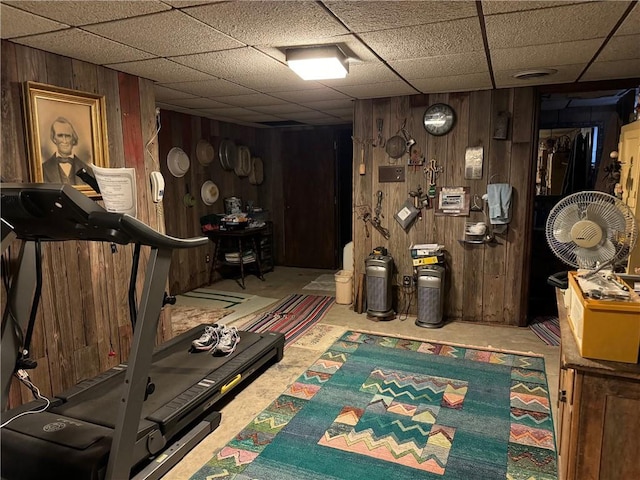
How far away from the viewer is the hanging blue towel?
4.10 metres

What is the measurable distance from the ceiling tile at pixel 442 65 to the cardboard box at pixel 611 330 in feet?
6.02

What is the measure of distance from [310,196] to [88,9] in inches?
205

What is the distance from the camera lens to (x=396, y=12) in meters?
2.04

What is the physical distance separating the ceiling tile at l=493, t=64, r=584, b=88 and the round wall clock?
0.49 m

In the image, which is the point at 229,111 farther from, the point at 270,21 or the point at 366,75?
the point at 270,21

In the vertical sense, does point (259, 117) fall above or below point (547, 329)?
above

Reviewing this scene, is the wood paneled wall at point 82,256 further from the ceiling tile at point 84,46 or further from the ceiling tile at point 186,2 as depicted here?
the ceiling tile at point 186,2

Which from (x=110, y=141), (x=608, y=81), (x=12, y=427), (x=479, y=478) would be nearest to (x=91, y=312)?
(x=12, y=427)

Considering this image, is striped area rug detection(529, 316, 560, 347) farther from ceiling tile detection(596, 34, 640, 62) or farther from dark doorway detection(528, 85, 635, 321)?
ceiling tile detection(596, 34, 640, 62)

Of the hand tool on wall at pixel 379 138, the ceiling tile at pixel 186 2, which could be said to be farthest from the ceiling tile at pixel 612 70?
the ceiling tile at pixel 186 2

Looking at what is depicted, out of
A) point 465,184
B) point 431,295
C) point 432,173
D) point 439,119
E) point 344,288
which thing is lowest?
point 344,288

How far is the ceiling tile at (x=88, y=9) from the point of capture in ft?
6.23

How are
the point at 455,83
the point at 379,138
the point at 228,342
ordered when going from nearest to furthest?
the point at 228,342, the point at 455,83, the point at 379,138

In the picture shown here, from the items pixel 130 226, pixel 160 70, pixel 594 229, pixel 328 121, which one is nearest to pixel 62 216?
pixel 130 226
